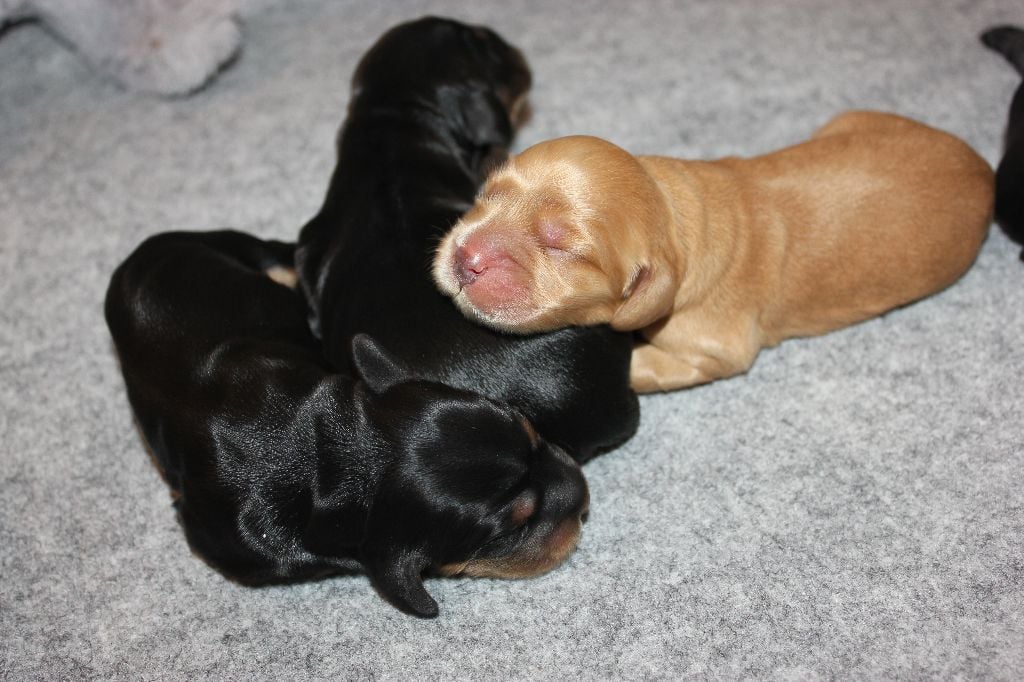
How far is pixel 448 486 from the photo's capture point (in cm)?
207

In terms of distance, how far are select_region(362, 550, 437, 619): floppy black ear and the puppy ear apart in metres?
0.73

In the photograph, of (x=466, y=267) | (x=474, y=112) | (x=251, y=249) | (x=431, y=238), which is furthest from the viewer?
(x=474, y=112)

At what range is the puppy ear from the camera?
2199 millimetres

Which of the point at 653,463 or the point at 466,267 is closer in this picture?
the point at 466,267

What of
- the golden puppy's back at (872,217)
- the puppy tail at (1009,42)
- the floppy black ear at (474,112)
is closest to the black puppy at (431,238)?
the floppy black ear at (474,112)

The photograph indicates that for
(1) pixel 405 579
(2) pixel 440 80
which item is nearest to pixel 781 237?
(2) pixel 440 80

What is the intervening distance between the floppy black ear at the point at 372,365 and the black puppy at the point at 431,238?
0.23ft

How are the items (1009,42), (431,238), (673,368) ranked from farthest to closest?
(1009,42) < (673,368) < (431,238)

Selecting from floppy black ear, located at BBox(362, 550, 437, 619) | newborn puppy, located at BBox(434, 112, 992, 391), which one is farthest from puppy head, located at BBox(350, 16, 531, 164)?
floppy black ear, located at BBox(362, 550, 437, 619)

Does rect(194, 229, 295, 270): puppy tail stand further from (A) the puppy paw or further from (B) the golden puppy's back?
(B) the golden puppy's back

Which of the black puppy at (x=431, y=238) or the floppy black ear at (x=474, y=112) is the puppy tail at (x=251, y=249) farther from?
the floppy black ear at (x=474, y=112)

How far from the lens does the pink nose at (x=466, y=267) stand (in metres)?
2.16

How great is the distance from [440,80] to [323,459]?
134cm

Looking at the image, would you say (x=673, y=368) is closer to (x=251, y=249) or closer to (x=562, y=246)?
(x=562, y=246)
